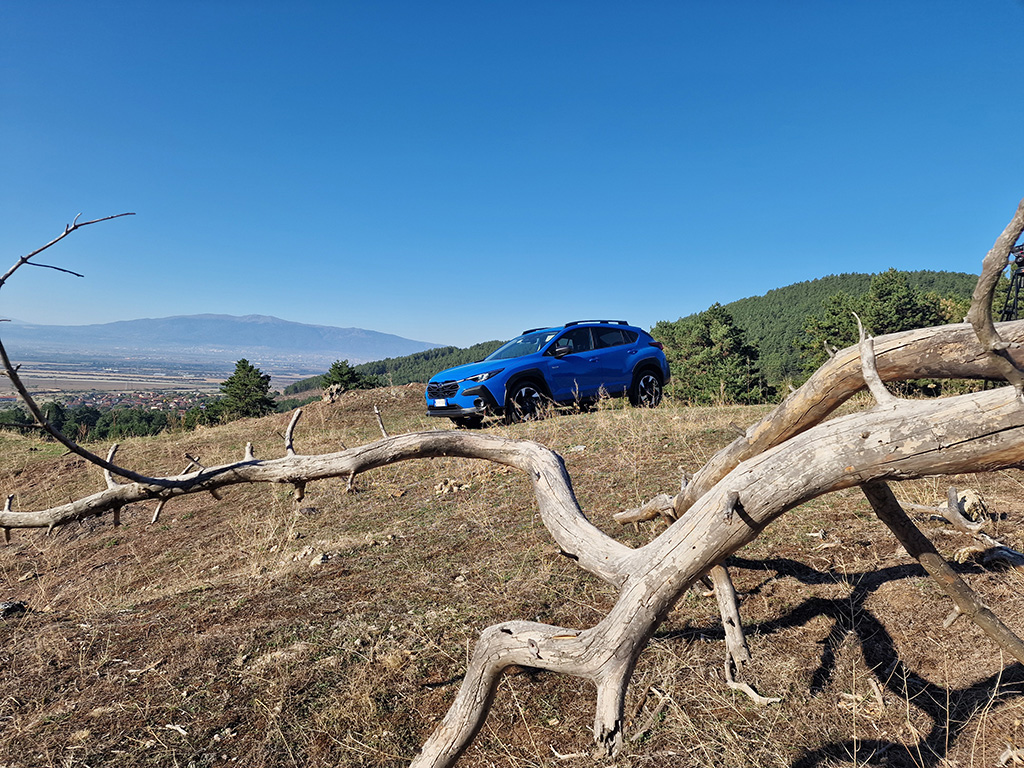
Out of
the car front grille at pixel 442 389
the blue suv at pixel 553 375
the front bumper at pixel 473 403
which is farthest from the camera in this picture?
the car front grille at pixel 442 389

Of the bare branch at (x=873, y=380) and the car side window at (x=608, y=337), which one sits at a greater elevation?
the car side window at (x=608, y=337)

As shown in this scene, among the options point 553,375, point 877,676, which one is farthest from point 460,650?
point 553,375

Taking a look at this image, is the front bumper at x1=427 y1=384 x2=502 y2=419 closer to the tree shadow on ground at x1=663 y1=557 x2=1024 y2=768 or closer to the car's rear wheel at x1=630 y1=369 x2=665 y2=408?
the car's rear wheel at x1=630 y1=369 x2=665 y2=408

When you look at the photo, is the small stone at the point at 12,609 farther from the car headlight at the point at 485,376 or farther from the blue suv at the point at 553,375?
the car headlight at the point at 485,376

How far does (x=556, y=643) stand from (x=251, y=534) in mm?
5874

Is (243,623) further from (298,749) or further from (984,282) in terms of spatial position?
(984,282)

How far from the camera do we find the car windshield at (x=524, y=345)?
10.8 meters

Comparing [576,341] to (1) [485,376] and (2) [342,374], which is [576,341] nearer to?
(1) [485,376]

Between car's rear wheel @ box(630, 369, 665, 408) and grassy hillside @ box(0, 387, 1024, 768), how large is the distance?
5.39m

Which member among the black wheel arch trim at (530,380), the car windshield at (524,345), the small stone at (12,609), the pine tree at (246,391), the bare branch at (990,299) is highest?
the car windshield at (524,345)

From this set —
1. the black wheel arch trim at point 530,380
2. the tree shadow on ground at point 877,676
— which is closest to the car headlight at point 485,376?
the black wheel arch trim at point 530,380

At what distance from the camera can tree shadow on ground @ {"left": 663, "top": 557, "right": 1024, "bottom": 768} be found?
8.25 feet

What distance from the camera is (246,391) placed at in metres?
26.7

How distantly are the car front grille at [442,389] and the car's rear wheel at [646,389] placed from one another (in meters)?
4.12
